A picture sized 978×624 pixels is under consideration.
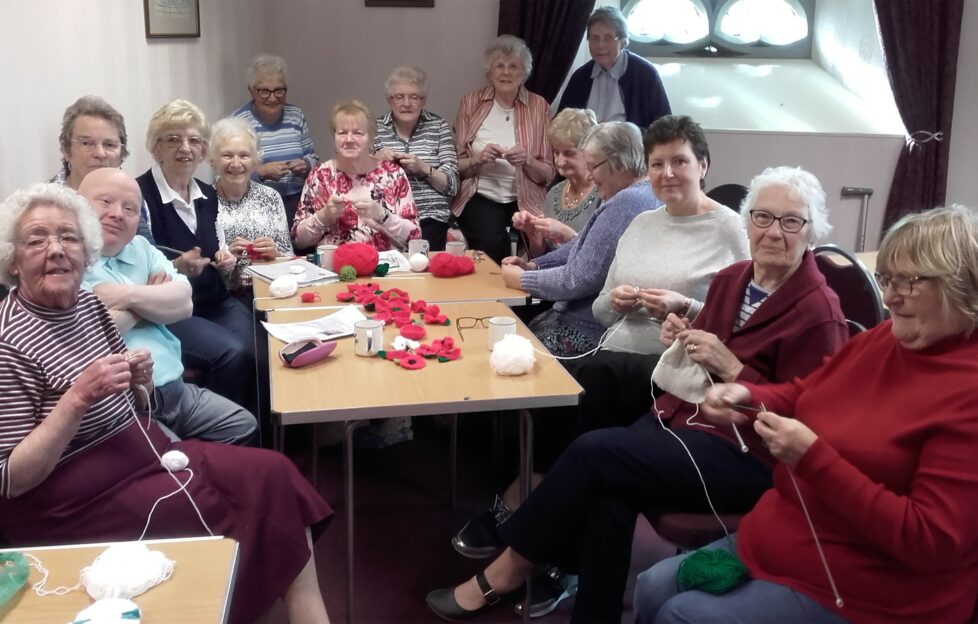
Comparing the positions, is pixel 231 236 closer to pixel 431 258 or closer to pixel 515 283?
pixel 431 258

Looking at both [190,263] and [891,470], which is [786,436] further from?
[190,263]

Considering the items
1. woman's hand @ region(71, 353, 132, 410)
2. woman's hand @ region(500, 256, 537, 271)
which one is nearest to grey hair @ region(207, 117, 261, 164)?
woman's hand @ region(500, 256, 537, 271)

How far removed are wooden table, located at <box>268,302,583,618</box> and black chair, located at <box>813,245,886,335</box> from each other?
31.7 inches

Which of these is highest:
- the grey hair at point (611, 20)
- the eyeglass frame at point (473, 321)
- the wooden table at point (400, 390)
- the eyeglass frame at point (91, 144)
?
the grey hair at point (611, 20)

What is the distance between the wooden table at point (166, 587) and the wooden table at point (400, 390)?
499 mm

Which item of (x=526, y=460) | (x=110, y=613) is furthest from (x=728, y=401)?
(x=110, y=613)

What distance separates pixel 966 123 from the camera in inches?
177

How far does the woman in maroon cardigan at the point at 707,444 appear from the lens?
1773mm

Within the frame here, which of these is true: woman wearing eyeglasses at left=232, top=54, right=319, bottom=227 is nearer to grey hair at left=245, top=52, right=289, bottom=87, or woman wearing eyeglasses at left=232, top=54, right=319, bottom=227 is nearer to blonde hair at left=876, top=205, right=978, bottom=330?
grey hair at left=245, top=52, right=289, bottom=87

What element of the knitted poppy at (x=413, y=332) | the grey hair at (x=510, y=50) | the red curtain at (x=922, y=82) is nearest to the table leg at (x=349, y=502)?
the knitted poppy at (x=413, y=332)

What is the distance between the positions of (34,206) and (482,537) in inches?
55.8

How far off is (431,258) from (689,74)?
263 cm

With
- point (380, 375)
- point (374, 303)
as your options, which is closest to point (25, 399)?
point (380, 375)

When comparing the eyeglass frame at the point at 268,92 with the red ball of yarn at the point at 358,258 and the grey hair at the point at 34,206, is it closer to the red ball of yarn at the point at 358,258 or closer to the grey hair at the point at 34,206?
the red ball of yarn at the point at 358,258
